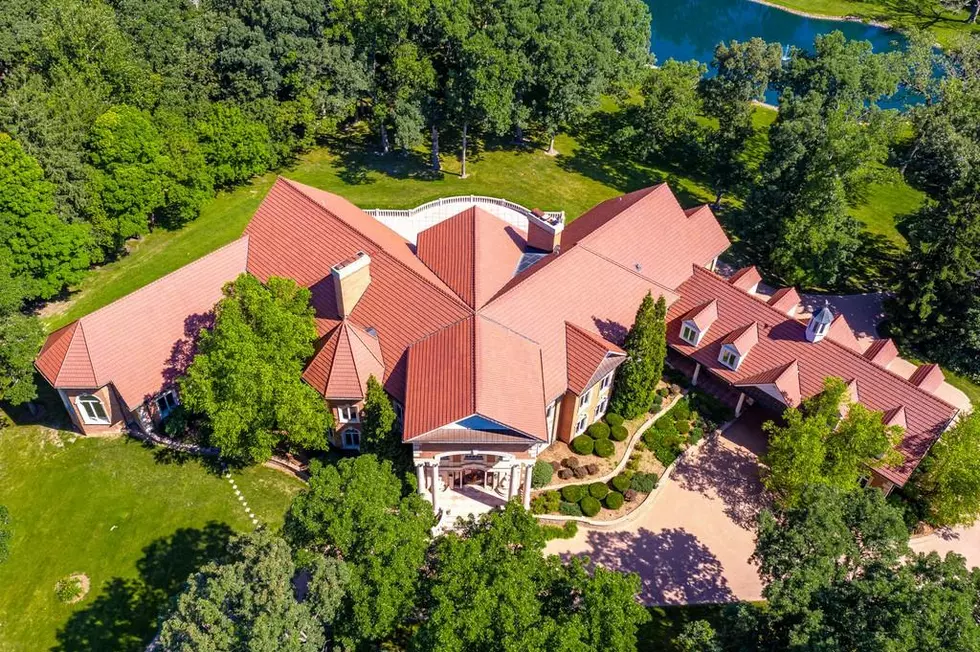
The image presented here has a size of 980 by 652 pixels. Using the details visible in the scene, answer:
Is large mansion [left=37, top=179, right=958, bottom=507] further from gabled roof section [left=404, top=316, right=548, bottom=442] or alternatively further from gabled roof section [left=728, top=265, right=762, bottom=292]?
gabled roof section [left=728, top=265, right=762, bottom=292]

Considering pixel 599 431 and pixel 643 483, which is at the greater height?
pixel 599 431

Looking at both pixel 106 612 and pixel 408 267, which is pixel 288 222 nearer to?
pixel 408 267

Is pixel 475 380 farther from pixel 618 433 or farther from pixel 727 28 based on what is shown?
pixel 727 28

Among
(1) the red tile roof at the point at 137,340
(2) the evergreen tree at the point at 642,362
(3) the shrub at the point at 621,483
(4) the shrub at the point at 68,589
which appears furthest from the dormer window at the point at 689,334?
(4) the shrub at the point at 68,589

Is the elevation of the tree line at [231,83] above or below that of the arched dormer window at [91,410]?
above

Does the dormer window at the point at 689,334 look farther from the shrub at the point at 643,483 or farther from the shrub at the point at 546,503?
the shrub at the point at 546,503

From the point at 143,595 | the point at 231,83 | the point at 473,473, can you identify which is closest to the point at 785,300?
the point at 473,473
